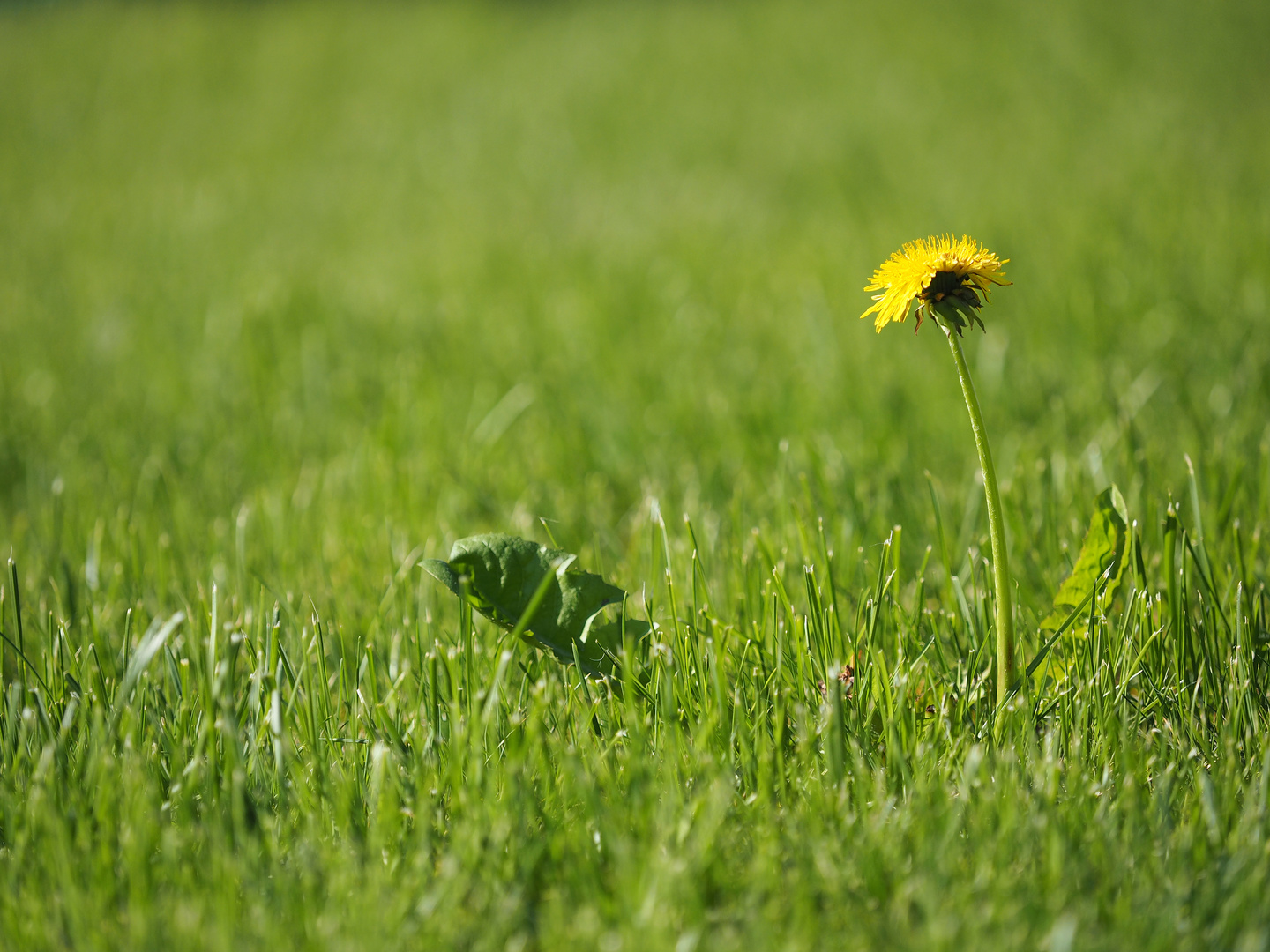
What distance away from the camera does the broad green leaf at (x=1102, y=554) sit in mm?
1309

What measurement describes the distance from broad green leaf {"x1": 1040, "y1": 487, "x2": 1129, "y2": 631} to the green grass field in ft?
0.10

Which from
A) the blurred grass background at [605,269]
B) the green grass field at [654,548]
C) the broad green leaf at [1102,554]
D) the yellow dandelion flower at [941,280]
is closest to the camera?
the green grass field at [654,548]

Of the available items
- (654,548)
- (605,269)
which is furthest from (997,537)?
(605,269)

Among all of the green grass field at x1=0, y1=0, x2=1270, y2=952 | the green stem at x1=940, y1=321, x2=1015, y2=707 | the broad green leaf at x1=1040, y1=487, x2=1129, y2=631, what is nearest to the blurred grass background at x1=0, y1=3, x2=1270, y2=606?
the green grass field at x1=0, y1=0, x2=1270, y2=952

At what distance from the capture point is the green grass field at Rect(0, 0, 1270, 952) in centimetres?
101

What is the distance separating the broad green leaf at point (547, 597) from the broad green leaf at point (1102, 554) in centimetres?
68

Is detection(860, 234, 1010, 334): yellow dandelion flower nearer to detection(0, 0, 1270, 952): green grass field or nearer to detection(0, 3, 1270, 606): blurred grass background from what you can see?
detection(0, 0, 1270, 952): green grass field

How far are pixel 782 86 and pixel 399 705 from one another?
6.95 metres

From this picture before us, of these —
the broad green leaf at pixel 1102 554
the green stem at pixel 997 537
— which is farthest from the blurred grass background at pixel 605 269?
the green stem at pixel 997 537

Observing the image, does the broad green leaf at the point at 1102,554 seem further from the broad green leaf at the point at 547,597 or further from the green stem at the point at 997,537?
the broad green leaf at the point at 547,597

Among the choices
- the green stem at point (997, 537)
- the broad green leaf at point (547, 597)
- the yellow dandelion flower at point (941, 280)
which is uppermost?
the yellow dandelion flower at point (941, 280)

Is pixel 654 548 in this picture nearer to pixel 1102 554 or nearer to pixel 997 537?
pixel 997 537

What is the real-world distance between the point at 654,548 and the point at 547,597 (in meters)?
0.25

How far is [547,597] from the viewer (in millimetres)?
1378
